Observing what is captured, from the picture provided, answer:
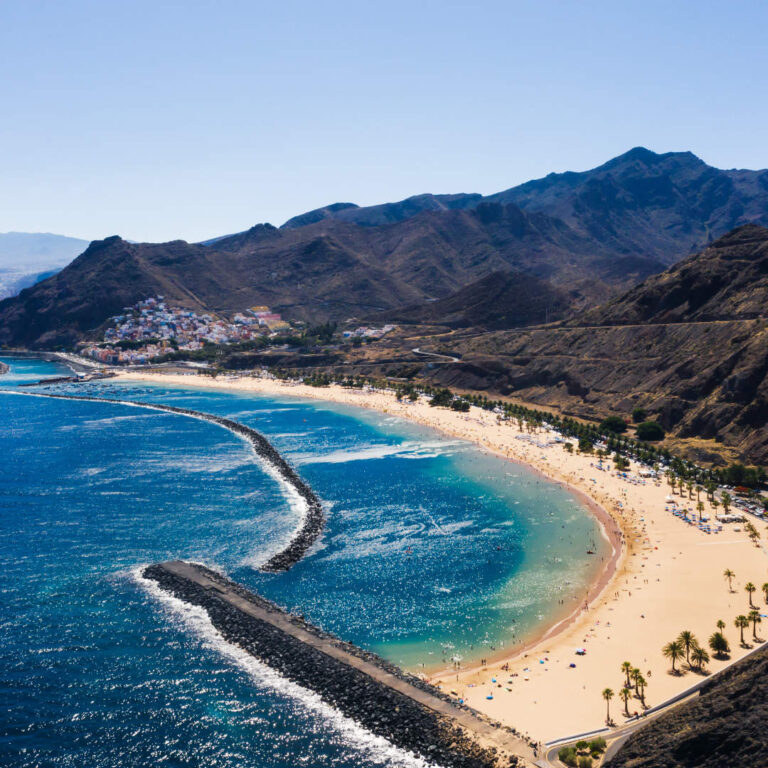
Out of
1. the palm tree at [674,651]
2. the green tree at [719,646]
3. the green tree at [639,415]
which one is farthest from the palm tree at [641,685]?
the green tree at [639,415]

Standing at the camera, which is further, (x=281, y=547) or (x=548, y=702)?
(x=281, y=547)

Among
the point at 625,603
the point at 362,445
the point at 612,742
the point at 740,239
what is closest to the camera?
the point at 612,742

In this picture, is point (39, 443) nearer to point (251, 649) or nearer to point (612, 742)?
point (251, 649)

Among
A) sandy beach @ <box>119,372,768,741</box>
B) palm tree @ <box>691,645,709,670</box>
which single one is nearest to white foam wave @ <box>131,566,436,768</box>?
sandy beach @ <box>119,372,768,741</box>

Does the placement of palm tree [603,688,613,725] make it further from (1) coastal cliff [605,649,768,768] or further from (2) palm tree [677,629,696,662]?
(2) palm tree [677,629,696,662]

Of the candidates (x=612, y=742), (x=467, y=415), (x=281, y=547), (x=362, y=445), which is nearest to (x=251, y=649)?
(x=281, y=547)

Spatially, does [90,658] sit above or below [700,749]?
below

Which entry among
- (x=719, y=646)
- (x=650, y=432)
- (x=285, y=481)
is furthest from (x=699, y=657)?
(x=650, y=432)
